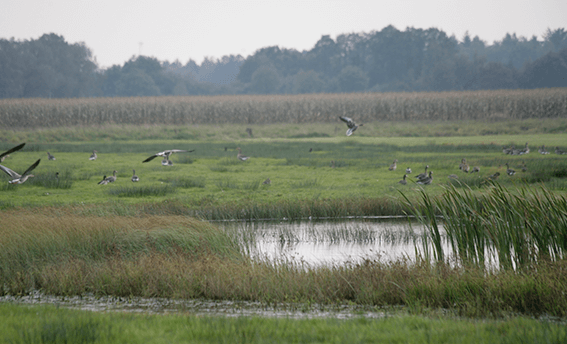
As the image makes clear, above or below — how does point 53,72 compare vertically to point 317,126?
above

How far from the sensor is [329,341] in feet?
20.9

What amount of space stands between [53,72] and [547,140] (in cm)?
8453

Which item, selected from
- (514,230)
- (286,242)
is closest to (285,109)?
(286,242)

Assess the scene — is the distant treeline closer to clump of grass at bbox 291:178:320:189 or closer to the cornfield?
the cornfield

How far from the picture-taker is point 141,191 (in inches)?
776

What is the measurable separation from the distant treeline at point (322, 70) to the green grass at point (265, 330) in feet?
305

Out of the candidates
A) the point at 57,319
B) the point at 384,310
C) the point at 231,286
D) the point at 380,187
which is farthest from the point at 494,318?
the point at 380,187

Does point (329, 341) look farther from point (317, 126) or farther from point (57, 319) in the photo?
point (317, 126)

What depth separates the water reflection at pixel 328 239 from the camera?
12.3 metres

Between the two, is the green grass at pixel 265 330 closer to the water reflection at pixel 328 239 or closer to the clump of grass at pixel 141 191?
the water reflection at pixel 328 239

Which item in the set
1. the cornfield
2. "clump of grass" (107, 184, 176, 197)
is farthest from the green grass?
the cornfield

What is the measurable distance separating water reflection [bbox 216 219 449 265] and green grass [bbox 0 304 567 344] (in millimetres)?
4486

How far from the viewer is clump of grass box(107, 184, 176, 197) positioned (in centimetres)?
1959

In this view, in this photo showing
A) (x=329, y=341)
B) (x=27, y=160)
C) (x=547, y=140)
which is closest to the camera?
(x=329, y=341)
